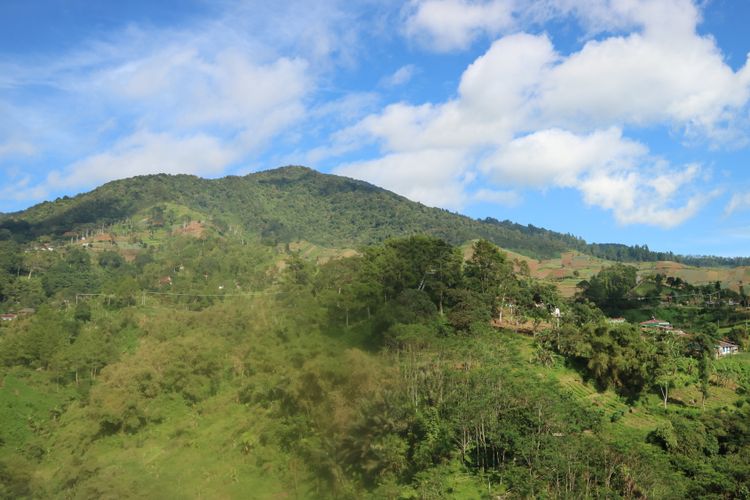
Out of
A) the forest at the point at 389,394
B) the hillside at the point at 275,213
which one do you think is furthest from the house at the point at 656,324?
the hillside at the point at 275,213

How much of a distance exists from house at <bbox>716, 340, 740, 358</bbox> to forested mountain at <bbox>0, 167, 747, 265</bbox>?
307ft

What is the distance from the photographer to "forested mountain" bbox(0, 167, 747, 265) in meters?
133

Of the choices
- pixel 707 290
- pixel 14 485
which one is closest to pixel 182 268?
pixel 14 485

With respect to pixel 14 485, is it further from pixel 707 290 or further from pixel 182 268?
pixel 707 290

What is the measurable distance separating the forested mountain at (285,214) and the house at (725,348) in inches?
3684

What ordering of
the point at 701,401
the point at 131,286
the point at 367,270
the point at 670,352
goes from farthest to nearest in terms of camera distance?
the point at 131,286 → the point at 367,270 → the point at 670,352 → the point at 701,401

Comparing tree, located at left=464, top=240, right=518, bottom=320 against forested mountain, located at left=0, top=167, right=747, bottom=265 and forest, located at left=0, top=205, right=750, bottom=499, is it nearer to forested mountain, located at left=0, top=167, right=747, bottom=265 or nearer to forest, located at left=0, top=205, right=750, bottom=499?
forest, located at left=0, top=205, right=750, bottom=499

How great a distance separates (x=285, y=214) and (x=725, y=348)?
140 m

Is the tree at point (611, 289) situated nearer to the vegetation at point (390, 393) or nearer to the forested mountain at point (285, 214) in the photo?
the vegetation at point (390, 393)

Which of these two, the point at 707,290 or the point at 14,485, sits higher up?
the point at 707,290

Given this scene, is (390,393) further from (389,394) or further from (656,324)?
(656,324)

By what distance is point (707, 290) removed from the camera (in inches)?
2574

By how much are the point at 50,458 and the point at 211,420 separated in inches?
464

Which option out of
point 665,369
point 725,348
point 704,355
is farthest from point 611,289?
point 665,369
